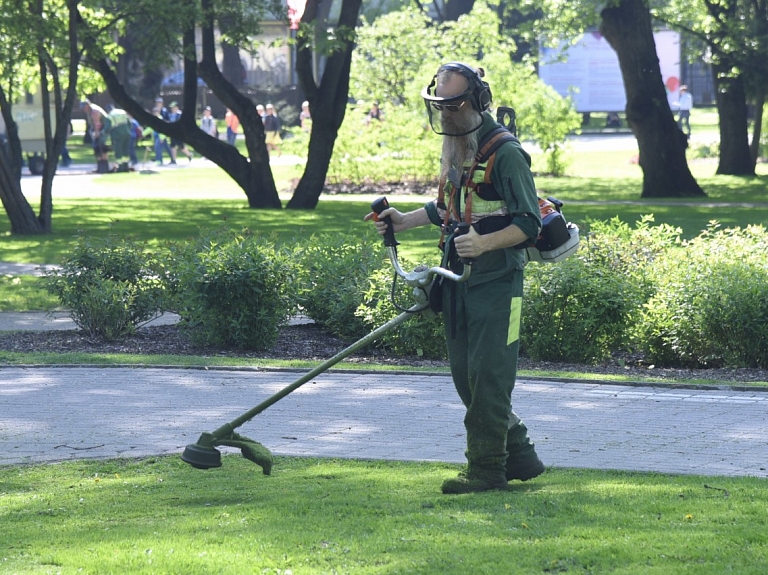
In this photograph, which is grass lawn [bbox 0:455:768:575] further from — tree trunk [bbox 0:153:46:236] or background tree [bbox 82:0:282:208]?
background tree [bbox 82:0:282:208]

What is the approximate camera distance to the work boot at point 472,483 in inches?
198

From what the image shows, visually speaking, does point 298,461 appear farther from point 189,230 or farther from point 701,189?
point 701,189

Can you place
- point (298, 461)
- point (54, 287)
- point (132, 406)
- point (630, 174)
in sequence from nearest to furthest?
point (298, 461)
point (132, 406)
point (54, 287)
point (630, 174)

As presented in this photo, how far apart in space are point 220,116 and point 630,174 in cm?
3024

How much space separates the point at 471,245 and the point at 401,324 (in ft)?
16.2

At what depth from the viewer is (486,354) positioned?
487 centimetres

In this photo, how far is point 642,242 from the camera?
36.2ft

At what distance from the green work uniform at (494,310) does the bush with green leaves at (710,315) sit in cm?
438

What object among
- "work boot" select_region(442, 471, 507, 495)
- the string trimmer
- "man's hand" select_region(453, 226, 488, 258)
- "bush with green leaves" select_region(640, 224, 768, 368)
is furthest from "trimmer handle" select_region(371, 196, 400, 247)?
"bush with green leaves" select_region(640, 224, 768, 368)

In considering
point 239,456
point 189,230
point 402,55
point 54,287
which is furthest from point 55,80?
point 402,55

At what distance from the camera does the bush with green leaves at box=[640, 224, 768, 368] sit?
888 centimetres

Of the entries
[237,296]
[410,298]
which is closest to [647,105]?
[410,298]

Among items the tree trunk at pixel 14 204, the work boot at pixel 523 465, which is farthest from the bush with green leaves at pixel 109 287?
the tree trunk at pixel 14 204

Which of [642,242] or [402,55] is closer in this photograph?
[642,242]
